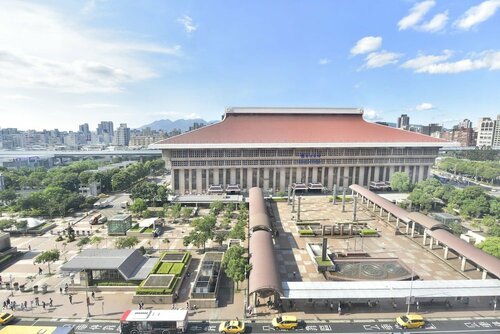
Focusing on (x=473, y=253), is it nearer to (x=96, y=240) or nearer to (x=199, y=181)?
(x=96, y=240)

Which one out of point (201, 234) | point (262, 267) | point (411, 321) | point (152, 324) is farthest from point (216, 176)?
point (411, 321)

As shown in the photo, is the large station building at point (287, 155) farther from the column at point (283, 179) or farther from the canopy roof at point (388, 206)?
the canopy roof at point (388, 206)

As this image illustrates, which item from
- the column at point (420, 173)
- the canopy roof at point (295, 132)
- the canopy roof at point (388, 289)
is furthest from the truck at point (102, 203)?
the column at point (420, 173)

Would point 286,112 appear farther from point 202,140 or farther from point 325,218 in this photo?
point 325,218

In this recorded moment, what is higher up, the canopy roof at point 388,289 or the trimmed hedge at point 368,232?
the canopy roof at point 388,289

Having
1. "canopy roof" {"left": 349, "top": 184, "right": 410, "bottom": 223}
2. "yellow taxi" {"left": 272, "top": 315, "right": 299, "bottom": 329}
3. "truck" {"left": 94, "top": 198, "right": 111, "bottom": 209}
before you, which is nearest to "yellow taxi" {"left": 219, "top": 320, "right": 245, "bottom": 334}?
"yellow taxi" {"left": 272, "top": 315, "right": 299, "bottom": 329}

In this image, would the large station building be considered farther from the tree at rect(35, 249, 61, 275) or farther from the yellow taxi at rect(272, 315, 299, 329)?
the yellow taxi at rect(272, 315, 299, 329)
